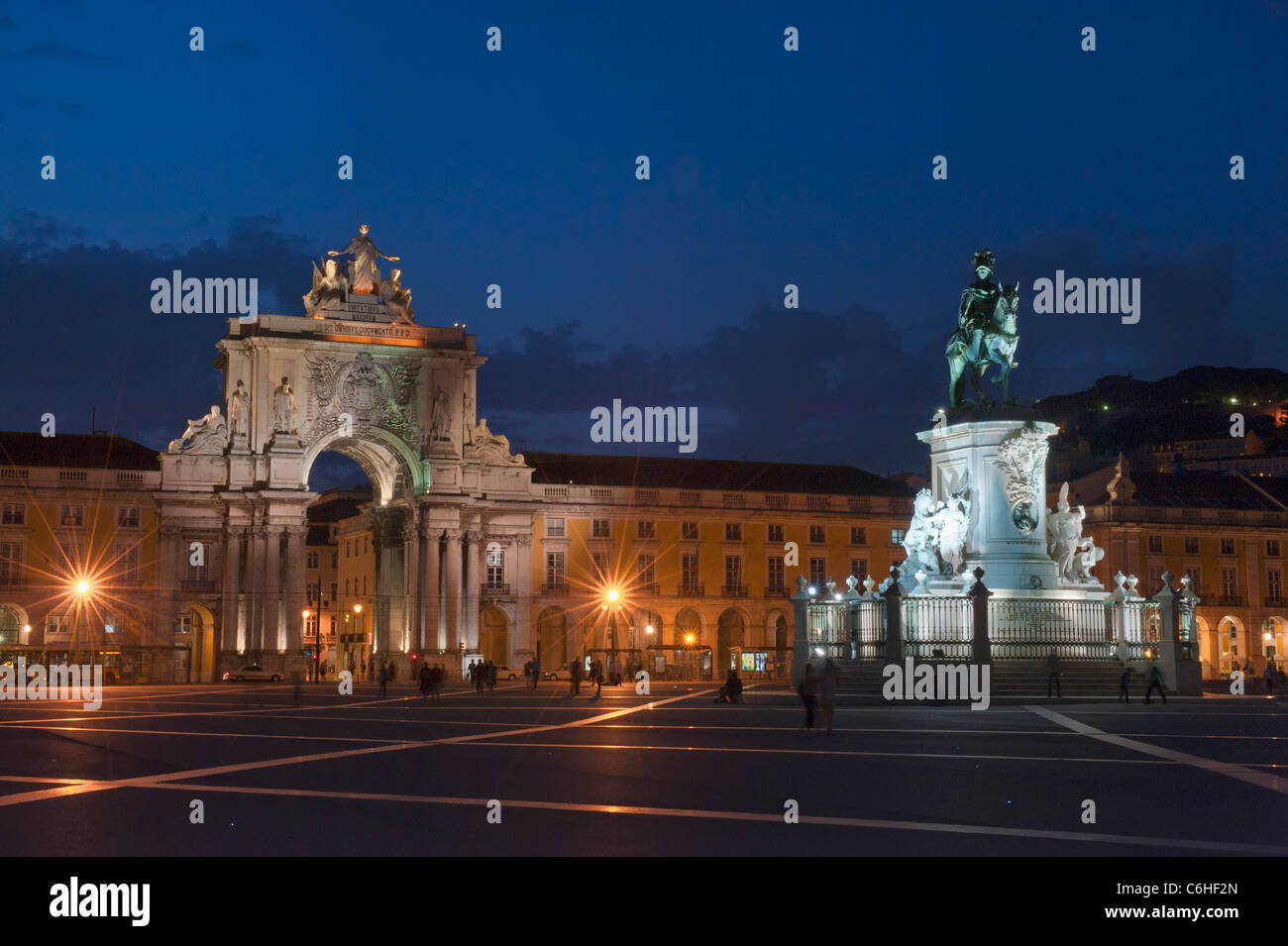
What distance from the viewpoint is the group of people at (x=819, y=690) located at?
26.1 m

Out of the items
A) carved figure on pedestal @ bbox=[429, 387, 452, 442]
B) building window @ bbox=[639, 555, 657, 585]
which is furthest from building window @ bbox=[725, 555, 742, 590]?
carved figure on pedestal @ bbox=[429, 387, 452, 442]

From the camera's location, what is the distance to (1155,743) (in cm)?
2348

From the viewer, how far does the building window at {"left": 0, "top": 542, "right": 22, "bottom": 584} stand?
247 feet

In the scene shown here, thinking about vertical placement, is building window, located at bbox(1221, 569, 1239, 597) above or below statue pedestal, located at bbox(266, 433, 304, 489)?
below

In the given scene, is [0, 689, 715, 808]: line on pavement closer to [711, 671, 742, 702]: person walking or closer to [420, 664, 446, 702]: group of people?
[711, 671, 742, 702]: person walking

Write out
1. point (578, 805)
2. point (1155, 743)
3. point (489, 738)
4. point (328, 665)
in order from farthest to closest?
1. point (328, 665)
2. point (489, 738)
3. point (1155, 743)
4. point (578, 805)

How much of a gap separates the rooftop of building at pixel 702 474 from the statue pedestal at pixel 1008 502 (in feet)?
166

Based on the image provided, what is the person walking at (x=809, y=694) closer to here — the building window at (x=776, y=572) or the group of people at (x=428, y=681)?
the group of people at (x=428, y=681)

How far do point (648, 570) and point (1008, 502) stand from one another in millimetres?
50494

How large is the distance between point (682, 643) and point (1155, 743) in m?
61.9

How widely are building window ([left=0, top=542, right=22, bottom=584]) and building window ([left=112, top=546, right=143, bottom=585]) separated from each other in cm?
428

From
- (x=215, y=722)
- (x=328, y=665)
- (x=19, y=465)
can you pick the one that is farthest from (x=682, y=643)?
Answer: (x=215, y=722)

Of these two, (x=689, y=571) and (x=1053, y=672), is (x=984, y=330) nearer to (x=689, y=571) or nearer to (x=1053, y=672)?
(x=1053, y=672)
